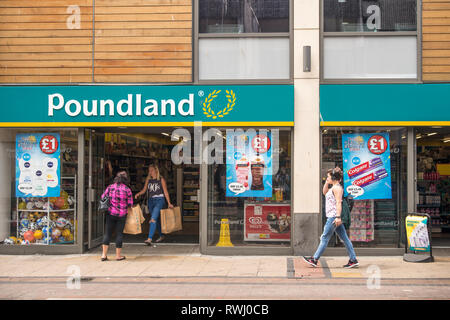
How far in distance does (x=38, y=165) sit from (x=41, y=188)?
501 mm

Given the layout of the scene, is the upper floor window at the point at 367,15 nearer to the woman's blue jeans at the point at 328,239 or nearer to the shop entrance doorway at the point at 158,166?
the woman's blue jeans at the point at 328,239

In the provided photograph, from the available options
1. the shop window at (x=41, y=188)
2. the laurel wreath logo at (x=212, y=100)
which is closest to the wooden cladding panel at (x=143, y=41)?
the laurel wreath logo at (x=212, y=100)

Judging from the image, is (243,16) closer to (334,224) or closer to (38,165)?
(334,224)

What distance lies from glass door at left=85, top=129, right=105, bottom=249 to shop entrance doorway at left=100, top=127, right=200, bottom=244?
61 centimetres

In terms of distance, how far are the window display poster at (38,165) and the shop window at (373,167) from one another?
5732 mm

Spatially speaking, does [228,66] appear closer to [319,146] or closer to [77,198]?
[319,146]

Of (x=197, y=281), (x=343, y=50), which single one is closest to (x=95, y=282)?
(x=197, y=281)

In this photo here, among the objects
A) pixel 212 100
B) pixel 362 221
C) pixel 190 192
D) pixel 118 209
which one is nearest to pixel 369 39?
pixel 212 100

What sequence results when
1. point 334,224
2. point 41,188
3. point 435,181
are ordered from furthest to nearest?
point 435,181 < point 41,188 < point 334,224

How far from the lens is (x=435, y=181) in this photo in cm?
1390

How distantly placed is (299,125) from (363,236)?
106 inches

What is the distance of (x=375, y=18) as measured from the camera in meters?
10.7

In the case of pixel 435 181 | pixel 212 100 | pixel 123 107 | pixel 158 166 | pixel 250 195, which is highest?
pixel 212 100

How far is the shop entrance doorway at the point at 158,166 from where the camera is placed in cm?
1313
